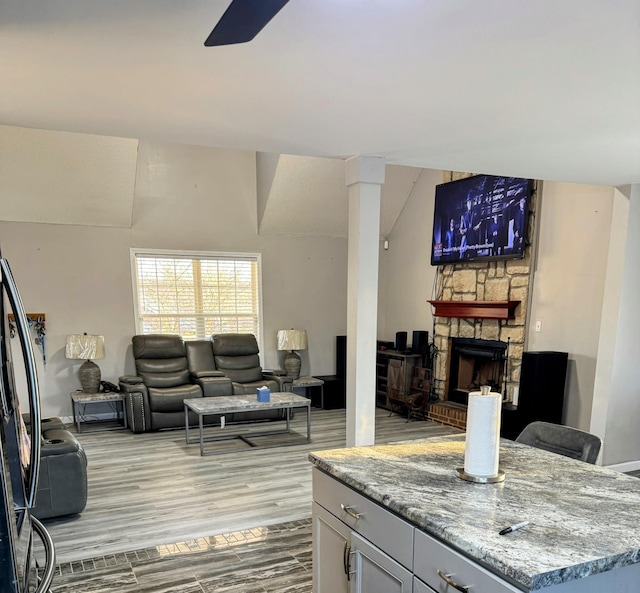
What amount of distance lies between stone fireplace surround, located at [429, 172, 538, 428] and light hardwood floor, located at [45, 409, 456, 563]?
826 millimetres

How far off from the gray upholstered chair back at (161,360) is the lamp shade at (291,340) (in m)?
1.31

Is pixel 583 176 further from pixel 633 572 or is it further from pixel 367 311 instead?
pixel 633 572

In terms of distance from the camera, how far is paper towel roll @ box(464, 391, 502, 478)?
167 centimetres

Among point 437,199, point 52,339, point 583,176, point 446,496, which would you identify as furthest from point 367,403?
point 52,339

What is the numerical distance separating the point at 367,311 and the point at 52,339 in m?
4.31

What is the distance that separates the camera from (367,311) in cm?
336

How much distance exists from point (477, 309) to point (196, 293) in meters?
3.65

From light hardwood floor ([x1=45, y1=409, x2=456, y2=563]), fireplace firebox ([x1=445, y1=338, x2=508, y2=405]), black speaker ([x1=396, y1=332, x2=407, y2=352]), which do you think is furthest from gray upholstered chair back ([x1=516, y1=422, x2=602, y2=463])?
black speaker ([x1=396, y1=332, x2=407, y2=352])

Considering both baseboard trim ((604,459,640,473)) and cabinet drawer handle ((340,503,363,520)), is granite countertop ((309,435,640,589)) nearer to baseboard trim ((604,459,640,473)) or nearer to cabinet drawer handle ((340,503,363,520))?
cabinet drawer handle ((340,503,363,520))

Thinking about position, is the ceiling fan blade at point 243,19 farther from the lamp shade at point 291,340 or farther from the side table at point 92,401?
the lamp shade at point 291,340

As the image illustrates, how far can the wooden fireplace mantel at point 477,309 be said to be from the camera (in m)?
5.17

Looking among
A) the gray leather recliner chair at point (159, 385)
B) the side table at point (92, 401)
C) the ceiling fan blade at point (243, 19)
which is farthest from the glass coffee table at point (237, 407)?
the ceiling fan blade at point (243, 19)

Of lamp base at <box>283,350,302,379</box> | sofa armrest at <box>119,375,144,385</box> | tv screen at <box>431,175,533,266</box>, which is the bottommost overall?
lamp base at <box>283,350,302,379</box>

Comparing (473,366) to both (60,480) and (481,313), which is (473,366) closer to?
(481,313)
